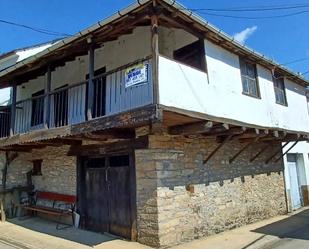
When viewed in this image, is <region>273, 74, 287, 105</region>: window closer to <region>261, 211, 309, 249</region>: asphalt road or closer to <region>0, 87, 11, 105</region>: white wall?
<region>261, 211, 309, 249</region>: asphalt road

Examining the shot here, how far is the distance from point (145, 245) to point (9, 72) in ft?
22.0

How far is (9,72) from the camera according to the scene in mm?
10359

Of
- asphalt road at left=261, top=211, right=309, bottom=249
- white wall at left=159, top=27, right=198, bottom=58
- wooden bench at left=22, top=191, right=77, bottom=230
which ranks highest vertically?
white wall at left=159, top=27, right=198, bottom=58

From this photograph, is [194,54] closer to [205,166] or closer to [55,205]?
[205,166]

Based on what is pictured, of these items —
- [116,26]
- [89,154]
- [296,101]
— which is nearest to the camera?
[116,26]

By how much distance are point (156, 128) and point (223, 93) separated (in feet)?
9.00

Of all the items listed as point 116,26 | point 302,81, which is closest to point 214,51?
point 116,26

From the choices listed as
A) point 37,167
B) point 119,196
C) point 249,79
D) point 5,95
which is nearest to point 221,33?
point 249,79

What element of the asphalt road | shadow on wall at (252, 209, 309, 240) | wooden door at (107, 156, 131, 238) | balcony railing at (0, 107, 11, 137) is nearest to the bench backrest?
wooden door at (107, 156, 131, 238)

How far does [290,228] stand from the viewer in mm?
10023

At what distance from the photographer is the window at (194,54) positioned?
8758 mm

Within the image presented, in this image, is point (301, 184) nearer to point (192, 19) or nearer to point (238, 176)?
point (238, 176)

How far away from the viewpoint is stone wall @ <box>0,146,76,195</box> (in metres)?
10.8

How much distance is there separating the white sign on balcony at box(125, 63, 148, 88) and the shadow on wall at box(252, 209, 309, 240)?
18.4 feet
